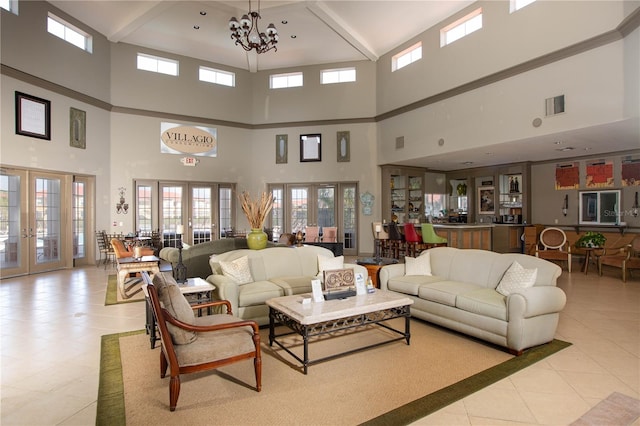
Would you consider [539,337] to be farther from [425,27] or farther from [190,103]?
[190,103]

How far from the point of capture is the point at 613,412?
252 cm

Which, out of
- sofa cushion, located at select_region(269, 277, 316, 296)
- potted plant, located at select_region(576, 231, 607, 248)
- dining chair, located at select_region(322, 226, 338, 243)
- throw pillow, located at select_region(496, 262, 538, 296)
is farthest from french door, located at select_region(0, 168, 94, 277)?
potted plant, located at select_region(576, 231, 607, 248)

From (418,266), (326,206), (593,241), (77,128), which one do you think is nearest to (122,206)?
(77,128)

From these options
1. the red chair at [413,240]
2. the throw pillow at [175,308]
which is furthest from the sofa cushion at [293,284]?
the red chair at [413,240]

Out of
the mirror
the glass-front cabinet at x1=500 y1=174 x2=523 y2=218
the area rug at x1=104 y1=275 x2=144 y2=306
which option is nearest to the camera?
the area rug at x1=104 y1=275 x2=144 y2=306

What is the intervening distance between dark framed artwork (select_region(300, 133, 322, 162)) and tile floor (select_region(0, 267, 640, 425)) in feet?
22.6

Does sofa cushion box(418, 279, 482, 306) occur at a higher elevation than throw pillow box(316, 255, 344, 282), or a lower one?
lower

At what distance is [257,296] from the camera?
417 centimetres

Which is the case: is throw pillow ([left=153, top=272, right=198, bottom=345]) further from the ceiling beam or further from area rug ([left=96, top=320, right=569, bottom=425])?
the ceiling beam

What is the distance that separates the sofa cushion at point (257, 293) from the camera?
4.11 meters

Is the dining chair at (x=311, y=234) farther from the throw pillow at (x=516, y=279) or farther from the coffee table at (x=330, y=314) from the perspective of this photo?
the throw pillow at (x=516, y=279)

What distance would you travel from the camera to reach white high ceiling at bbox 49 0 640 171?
799 centimetres

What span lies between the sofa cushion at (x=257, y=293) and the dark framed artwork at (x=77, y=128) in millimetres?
6838

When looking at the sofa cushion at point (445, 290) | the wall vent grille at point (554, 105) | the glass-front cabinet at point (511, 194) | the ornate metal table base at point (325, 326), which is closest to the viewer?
the ornate metal table base at point (325, 326)
